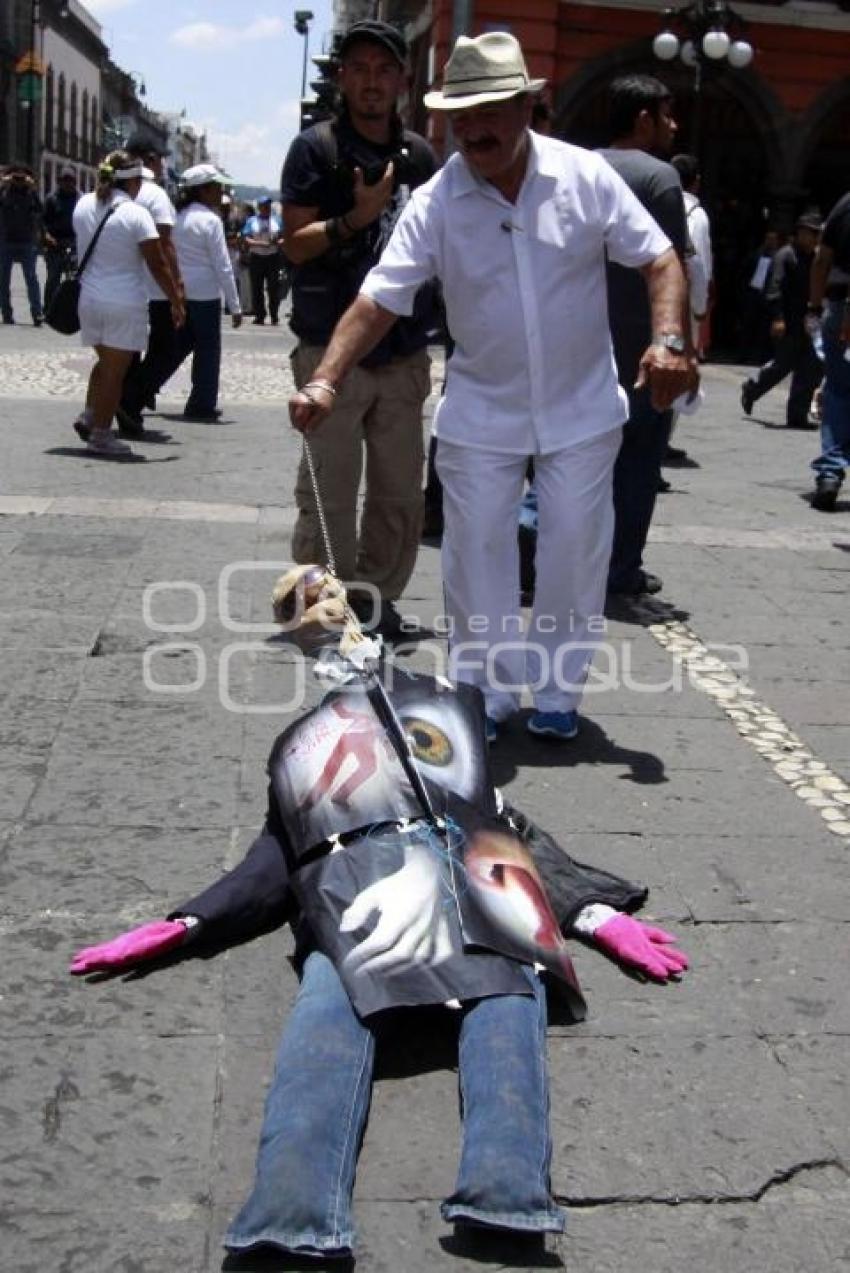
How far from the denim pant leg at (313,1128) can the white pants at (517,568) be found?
1.85m

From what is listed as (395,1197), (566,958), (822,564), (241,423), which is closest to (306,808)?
(566,958)

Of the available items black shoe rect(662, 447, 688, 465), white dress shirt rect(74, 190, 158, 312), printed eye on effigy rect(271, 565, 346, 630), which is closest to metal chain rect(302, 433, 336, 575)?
printed eye on effigy rect(271, 565, 346, 630)

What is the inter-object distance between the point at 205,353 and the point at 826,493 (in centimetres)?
484

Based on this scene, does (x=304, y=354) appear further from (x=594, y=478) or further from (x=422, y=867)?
(x=422, y=867)

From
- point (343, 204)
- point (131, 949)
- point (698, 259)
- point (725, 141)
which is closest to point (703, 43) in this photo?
point (725, 141)

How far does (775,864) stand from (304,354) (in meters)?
2.64

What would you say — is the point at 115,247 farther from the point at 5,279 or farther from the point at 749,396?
the point at 5,279

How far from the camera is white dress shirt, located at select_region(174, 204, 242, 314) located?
38.5 ft

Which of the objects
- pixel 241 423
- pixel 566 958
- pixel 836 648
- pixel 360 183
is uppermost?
pixel 360 183

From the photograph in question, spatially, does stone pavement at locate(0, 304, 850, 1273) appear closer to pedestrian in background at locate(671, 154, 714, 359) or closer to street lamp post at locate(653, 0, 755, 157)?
pedestrian in background at locate(671, 154, 714, 359)

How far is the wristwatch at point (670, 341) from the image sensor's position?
4.27 metres

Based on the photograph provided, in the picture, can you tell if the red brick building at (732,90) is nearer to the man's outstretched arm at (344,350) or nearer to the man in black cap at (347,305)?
the man in black cap at (347,305)

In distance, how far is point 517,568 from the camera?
184 inches

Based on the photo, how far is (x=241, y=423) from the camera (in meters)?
11.9
